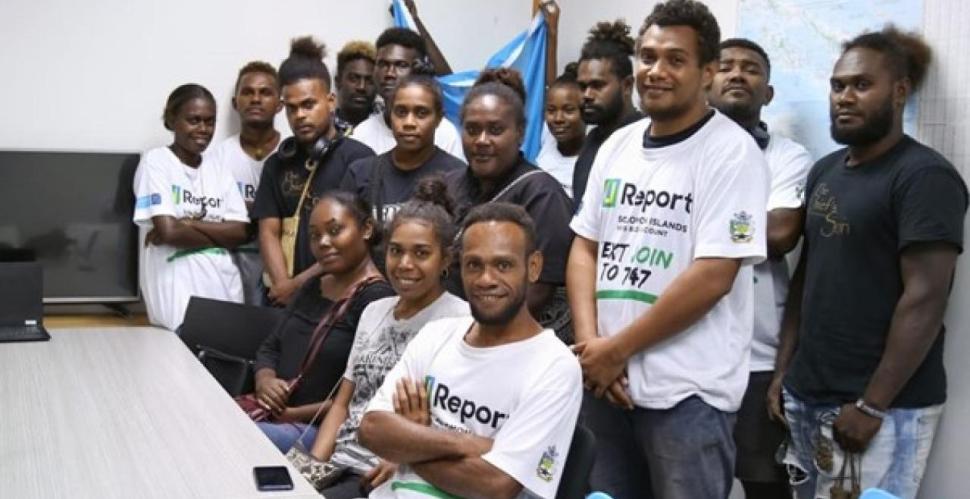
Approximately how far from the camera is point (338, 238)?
3.03m

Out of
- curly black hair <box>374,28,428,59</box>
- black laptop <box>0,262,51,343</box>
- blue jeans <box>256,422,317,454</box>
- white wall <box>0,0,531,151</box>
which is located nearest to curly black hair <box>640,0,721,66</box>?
blue jeans <box>256,422,317,454</box>

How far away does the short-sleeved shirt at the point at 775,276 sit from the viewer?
2934 mm

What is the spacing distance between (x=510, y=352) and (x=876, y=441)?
97 centimetres

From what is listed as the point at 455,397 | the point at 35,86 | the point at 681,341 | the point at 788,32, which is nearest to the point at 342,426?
the point at 455,397

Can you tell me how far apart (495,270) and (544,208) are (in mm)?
515

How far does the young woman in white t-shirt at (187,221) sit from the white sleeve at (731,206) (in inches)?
88.9

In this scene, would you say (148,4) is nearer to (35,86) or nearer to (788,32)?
(35,86)

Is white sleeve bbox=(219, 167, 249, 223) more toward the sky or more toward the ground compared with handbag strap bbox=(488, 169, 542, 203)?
more toward the ground

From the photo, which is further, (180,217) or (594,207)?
(180,217)

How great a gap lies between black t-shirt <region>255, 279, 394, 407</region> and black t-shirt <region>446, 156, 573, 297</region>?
0.98 feet

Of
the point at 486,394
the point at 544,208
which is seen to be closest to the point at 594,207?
the point at 544,208

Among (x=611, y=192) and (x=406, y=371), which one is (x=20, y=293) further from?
(x=611, y=192)

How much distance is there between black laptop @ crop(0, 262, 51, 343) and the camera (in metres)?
3.20

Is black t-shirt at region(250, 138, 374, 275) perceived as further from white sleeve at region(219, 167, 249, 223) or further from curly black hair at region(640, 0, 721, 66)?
curly black hair at region(640, 0, 721, 66)
